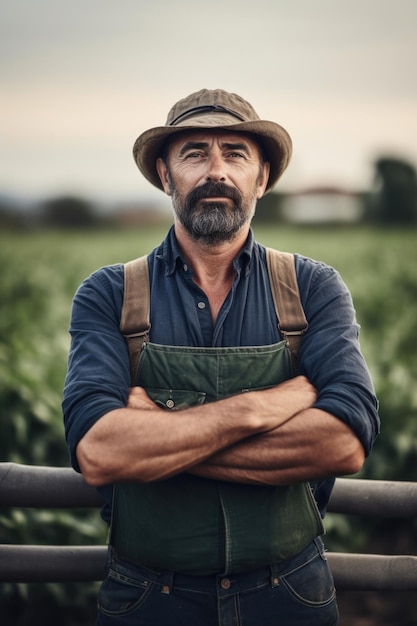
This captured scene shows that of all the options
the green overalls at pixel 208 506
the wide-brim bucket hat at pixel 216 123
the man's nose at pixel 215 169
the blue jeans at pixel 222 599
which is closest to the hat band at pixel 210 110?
the wide-brim bucket hat at pixel 216 123

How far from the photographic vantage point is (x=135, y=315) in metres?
2.57

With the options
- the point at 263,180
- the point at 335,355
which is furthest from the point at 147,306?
the point at 263,180

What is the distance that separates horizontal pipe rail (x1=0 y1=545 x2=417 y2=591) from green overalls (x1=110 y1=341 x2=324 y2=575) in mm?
485

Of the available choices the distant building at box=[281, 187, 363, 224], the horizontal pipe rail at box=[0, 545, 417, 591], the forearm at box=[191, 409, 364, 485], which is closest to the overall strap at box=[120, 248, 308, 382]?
the forearm at box=[191, 409, 364, 485]

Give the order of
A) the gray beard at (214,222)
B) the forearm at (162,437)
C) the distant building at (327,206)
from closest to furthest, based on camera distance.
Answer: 1. the forearm at (162,437)
2. the gray beard at (214,222)
3. the distant building at (327,206)

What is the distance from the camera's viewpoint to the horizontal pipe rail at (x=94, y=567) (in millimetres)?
2947

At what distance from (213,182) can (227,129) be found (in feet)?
0.68

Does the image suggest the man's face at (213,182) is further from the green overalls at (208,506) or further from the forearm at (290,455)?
the forearm at (290,455)

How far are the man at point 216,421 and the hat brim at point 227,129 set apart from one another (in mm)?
14

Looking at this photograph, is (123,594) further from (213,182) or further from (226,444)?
(213,182)

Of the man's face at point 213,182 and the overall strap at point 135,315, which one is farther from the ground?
the man's face at point 213,182

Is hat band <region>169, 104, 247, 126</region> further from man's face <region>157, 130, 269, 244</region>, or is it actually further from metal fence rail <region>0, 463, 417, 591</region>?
metal fence rail <region>0, 463, 417, 591</region>

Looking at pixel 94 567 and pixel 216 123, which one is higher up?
pixel 216 123

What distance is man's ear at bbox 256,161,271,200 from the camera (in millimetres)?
2943
